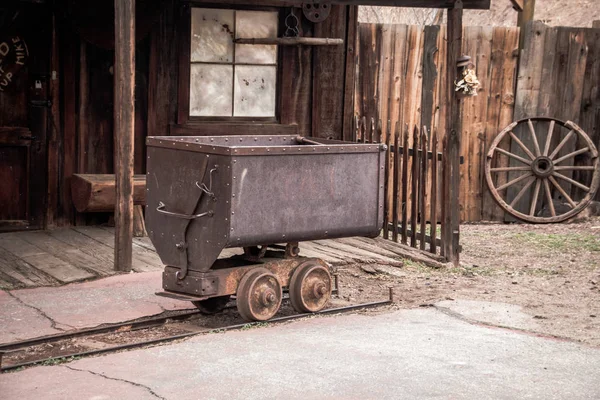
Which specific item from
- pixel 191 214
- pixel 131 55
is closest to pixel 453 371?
pixel 191 214

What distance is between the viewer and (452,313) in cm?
798

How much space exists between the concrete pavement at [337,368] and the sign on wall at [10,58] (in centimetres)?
441

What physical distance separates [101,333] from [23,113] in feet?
12.6

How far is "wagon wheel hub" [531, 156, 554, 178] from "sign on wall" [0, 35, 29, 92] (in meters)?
6.38

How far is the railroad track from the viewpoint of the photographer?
642 centimetres

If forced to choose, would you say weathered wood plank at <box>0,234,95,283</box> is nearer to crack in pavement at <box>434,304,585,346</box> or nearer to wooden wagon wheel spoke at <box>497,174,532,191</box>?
crack in pavement at <box>434,304,585,346</box>

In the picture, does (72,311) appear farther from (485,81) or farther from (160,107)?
(485,81)

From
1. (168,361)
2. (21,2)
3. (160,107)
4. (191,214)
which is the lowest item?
(168,361)

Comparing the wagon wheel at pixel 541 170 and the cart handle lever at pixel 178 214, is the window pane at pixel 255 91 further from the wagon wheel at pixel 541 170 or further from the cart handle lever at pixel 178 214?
the cart handle lever at pixel 178 214

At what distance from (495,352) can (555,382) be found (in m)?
0.71

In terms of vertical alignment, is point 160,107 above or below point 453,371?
above

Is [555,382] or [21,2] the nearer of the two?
[555,382]

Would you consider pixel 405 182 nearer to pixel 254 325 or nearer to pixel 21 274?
pixel 254 325

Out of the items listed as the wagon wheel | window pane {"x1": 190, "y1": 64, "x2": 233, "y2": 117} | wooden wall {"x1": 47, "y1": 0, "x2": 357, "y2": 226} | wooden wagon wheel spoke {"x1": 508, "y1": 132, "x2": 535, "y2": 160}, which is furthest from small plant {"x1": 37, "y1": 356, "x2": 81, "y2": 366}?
wooden wagon wheel spoke {"x1": 508, "y1": 132, "x2": 535, "y2": 160}
